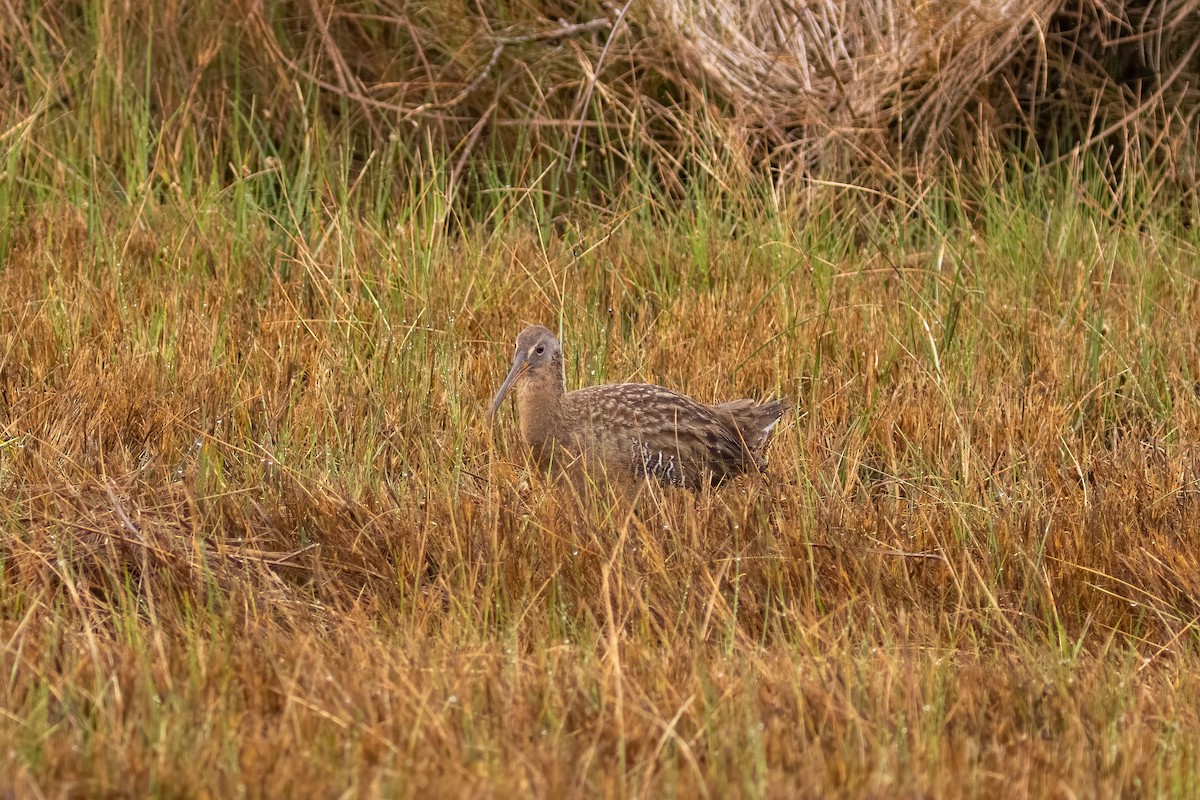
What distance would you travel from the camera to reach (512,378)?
4918mm

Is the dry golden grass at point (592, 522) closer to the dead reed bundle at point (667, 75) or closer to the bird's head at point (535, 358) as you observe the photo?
the bird's head at point (535, 358)

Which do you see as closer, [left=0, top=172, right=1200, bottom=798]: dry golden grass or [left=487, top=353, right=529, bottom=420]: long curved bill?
[left=0, top=172, right=1200, bottom=798]: dry golden grass

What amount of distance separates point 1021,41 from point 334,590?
16.1 ft

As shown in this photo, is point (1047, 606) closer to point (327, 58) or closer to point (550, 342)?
point (550, 342)

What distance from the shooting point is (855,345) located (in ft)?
19.3

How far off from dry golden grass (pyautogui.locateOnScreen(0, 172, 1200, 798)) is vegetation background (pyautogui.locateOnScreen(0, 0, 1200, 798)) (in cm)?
2

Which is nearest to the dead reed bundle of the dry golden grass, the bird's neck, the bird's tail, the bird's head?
the dry golden grass

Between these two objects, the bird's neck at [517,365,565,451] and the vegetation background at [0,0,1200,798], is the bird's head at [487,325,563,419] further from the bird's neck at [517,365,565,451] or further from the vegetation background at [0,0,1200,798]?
the vegetation background at [0,0,1200,798]

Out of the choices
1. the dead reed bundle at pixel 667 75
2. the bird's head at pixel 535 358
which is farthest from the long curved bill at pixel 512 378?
the dead reed bundle at pixel 667 75

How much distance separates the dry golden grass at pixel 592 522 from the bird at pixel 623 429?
19 centimetres

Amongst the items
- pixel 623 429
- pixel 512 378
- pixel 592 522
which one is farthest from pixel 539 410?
pixel 592 522

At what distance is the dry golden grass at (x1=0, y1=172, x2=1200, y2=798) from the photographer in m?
2.98

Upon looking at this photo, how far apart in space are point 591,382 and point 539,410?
904mm

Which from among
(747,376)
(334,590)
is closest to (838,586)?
(334,590)
